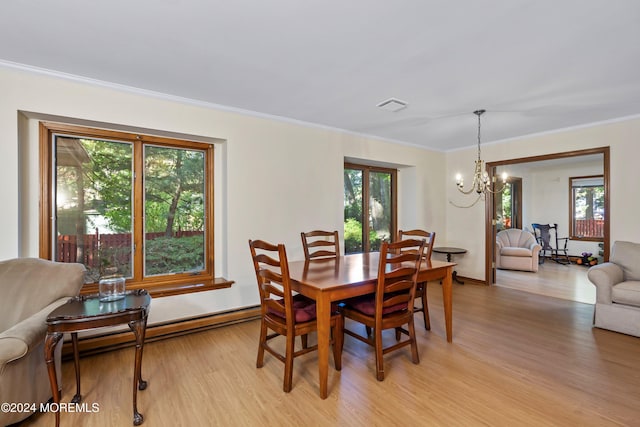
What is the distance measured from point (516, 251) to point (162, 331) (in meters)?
6.44

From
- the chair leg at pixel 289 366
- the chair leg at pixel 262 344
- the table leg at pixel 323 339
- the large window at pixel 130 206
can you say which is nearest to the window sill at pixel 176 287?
the large window at pixel 130 206

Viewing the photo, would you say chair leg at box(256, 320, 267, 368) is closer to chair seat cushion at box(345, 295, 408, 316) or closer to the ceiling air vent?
chair seat cushion at box(345, 295, 408, 316)

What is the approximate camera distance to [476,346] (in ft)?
8.98

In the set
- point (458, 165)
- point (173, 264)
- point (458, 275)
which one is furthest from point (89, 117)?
point (458, 275)

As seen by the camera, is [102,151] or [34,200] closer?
A: [34,200]

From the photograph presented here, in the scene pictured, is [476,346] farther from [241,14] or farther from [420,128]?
[241,14]

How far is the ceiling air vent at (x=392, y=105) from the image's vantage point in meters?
3.10

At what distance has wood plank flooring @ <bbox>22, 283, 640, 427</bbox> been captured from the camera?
5.93 ft

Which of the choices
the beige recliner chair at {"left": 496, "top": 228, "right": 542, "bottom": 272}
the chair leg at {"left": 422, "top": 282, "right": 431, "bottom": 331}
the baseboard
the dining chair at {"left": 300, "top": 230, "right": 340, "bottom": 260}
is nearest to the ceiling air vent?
the dining chair at {"left": 300, "top": 230, "right": 340, "bottom": 260}

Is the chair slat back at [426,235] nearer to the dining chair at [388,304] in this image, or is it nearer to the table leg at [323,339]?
the dining chair at [388,304]

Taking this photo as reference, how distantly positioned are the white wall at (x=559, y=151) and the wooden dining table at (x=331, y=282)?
105 inches

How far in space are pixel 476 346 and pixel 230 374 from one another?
215 centimetres

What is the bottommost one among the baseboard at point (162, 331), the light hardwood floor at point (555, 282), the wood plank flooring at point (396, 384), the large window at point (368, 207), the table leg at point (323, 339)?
the wood plank flooring at point (396, 384)

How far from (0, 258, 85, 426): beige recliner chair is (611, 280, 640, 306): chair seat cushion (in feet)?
15.6
